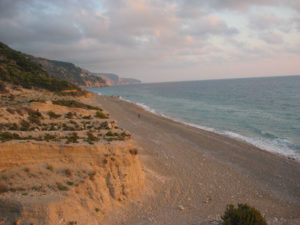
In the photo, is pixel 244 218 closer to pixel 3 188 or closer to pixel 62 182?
pixel 62 182

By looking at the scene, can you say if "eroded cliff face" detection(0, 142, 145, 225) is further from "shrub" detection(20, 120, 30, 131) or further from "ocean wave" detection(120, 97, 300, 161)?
"ocean wave" detection(120, 97, 300, 161)

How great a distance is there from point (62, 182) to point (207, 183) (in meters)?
9.07

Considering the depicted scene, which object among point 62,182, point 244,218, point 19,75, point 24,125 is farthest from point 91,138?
point 19,75

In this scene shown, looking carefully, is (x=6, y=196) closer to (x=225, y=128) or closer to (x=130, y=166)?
(x=130, y=166)

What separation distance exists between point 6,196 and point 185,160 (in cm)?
1258

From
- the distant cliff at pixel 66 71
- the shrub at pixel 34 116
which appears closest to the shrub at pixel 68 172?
the shrub at pixel 34 116

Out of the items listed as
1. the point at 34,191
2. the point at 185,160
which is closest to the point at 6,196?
the point at 34,191

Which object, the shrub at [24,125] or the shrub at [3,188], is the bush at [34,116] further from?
the shrub at [3,188]

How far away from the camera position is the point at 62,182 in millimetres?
7641

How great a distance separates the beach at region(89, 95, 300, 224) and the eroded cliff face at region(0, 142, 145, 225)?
0.92 meters

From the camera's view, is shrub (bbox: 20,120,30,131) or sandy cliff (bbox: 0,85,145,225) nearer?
sandy cliff (bbox: 0,85,145,225)

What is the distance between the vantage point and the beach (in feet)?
29.2

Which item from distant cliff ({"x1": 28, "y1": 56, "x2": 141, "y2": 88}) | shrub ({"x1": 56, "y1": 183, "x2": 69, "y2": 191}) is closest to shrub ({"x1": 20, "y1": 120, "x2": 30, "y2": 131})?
shrub ({"x1": 56, "y1": 183, "x2": 69, "y2": 191})

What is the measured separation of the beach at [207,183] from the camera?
8.91m
